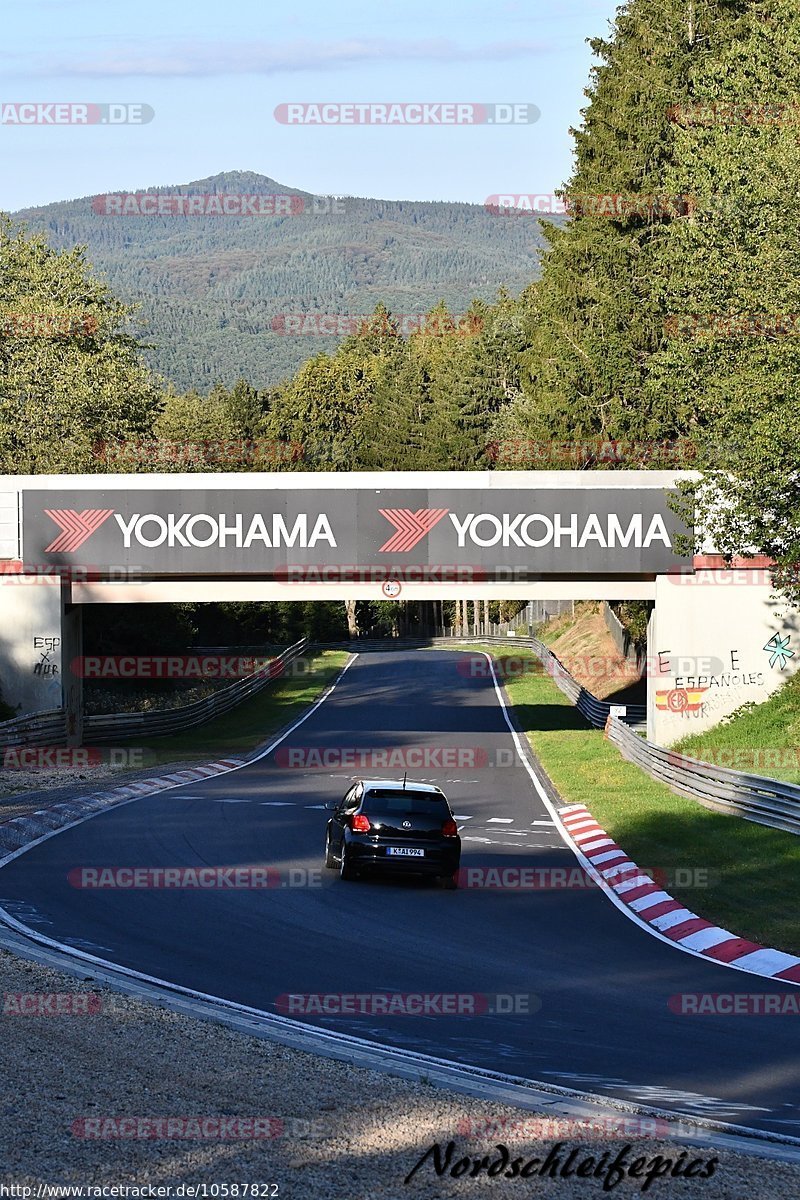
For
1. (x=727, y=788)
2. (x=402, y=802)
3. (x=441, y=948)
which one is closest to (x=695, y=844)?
(x=727, y=788)

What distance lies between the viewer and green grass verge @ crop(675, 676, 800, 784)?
30.4m

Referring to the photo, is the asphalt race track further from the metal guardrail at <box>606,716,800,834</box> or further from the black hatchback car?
the metal guardrail at <box>606,716,800,834</box>

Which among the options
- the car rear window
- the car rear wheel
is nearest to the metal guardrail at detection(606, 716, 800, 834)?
the car rear window

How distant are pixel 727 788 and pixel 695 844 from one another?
2777 millimetres

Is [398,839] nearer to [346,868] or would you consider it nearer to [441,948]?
[346,868]

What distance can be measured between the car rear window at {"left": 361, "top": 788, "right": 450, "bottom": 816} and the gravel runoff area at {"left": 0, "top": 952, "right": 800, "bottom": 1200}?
867 cm

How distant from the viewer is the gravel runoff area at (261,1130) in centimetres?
715

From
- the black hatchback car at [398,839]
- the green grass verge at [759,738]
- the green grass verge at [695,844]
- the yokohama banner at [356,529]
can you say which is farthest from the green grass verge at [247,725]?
the black hatchback car at [398,839]

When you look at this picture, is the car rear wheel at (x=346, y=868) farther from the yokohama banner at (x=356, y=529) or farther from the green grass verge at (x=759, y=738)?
the yokohama banner at (x=356, y=529)

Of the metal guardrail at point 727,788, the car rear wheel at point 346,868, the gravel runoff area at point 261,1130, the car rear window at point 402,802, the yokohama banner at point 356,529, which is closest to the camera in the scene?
the gravel runoff area at point 261,1130

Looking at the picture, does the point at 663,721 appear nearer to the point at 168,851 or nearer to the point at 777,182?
the point at 777,182

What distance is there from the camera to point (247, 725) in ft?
155

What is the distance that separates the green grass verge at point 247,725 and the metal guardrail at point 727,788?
12326 mm

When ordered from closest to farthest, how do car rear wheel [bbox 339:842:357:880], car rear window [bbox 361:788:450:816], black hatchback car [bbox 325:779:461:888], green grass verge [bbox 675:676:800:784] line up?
black hatchback car [bbox 325:779:461:888], car rear wheel [bbox 339:842:357:880], car rear window [bbox 361:788:450:816], green grass verge [bbox 675:676:800:784]
